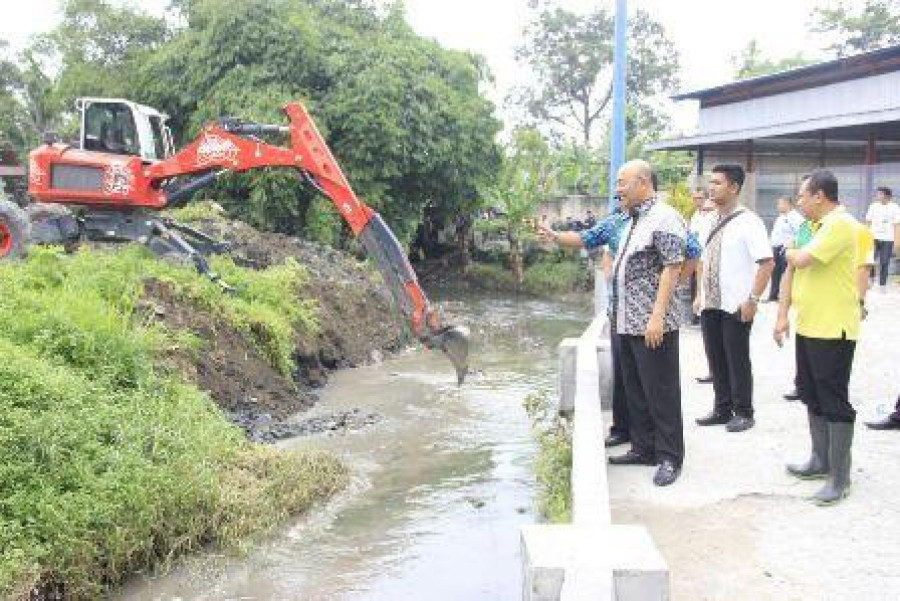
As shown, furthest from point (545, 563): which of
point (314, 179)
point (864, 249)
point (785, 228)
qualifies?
point (785, 228)

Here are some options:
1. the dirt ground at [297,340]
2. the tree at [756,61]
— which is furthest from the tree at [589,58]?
the dirt ground at [297,340]

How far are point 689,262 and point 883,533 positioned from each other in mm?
2087

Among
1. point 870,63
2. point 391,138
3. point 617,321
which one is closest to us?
point 617,321

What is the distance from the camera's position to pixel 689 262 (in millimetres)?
6258

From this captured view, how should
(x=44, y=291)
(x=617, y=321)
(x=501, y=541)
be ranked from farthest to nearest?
(x=44, y=291), (x=501, y=541), (x=617, y=321)

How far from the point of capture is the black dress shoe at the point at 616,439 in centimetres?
680

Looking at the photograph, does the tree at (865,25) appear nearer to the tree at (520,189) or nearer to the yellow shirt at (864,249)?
the tree at (520,189)

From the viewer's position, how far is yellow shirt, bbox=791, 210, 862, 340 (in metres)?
5.46

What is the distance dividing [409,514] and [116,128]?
8535mm

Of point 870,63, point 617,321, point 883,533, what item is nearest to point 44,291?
point 617,321

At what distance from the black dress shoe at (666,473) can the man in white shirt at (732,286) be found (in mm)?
1300

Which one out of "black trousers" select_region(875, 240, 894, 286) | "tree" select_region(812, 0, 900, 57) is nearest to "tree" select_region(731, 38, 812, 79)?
"tree" select_region(812, 0, 900, 57)

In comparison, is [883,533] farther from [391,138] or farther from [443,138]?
[443,138]

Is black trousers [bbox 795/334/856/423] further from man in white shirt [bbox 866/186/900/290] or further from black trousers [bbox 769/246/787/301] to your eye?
man in white shirt [bbox 866/186/900/290]
